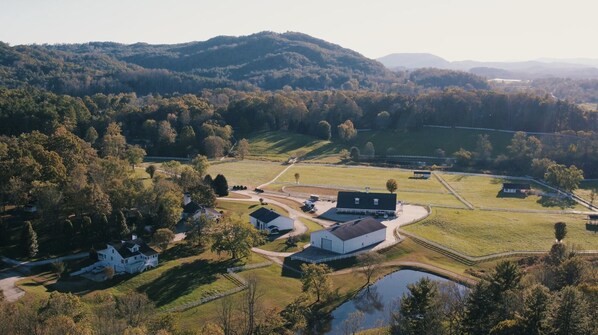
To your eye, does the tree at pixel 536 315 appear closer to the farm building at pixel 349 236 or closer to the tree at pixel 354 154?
the farm building at pixel 349 236

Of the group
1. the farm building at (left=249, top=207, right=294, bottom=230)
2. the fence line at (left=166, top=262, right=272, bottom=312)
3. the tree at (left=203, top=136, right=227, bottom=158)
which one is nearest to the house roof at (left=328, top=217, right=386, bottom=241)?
the farm building at (left=249, top=207, right=294, bottom=230)

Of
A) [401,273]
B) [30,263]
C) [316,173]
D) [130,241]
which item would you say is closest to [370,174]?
[316,173]

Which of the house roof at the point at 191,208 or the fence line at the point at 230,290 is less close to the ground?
the house roof at the point at 191,208

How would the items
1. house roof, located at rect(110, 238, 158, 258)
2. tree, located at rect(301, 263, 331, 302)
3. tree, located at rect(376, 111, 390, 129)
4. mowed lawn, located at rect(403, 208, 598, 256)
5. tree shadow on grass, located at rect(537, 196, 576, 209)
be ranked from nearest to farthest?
tree, located at rect(301, 263, 331, 302), house roof, located at rect(110, 238, 158, 258), mowed lawn, located at rect(403, 208, 598, 256), tree shadow on grass, located at rect(537, 196, 576, 209), tree, located at rect(376, 111, 390, 129)

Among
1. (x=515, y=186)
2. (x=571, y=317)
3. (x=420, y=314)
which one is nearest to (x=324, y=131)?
(x=515, y=186)

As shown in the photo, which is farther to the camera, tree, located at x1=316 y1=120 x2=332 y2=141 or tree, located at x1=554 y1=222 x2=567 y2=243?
tree, located at x1=316 y1=120 x2=332 y2=141

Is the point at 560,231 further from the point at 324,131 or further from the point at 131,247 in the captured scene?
the point at 324,131

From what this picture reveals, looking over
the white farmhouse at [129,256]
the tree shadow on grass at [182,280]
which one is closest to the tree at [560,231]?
the tree shadow on grass at [182,280]

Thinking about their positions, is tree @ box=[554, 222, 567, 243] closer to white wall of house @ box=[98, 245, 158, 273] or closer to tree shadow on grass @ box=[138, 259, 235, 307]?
tree shadow on grass @ box=[138, 259, 235, 307]
